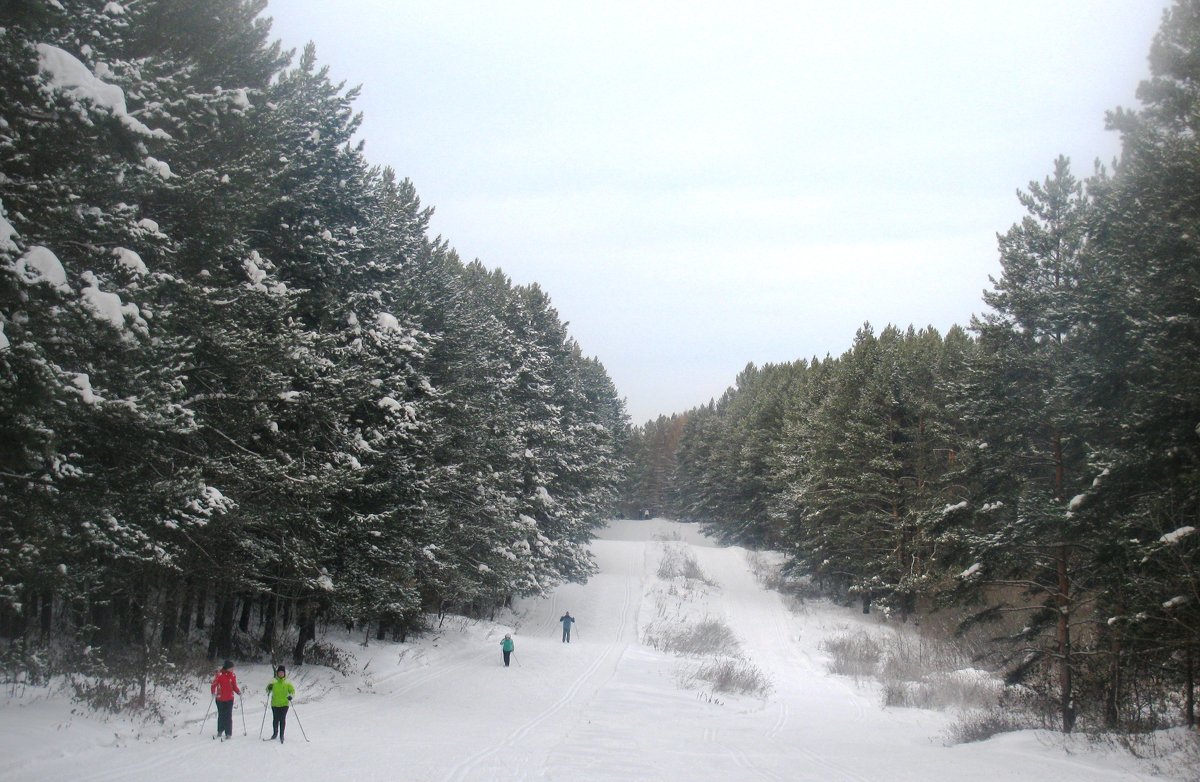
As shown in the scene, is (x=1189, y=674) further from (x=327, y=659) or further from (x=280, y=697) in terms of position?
(x=327, y=659)

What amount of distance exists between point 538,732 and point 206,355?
10576 millimetres

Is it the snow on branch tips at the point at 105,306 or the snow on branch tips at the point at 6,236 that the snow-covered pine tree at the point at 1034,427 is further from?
the snow on branch tips at the point at 6,236

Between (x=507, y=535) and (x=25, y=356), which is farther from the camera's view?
(x=507, y=535)

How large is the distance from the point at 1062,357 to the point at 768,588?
3517cm

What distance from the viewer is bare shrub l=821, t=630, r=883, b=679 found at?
3161 cm

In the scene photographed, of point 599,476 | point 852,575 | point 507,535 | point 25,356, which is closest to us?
point 25,356

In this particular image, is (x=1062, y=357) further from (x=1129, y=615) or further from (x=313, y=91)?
(x=313, y=91)

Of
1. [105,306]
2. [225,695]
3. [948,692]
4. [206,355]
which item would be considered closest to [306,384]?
[206,355]

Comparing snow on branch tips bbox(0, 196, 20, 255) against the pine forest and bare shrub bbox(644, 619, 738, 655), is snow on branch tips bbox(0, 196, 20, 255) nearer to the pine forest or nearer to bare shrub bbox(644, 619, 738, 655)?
the pine forest

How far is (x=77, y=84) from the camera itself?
8633 mm

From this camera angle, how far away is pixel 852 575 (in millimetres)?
43031

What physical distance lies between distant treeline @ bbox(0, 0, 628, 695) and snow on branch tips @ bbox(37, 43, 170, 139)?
0.03 meters

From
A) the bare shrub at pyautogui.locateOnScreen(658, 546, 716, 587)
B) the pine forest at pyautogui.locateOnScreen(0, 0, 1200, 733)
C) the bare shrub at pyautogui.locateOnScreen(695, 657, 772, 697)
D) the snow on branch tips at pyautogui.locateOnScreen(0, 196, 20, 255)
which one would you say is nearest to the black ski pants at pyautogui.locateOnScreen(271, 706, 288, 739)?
the pine forest at pyautogui.locateOnScreen(0, 0, 1200, 733)

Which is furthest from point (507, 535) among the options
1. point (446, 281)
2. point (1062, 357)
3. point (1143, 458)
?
point (1143, 458)
